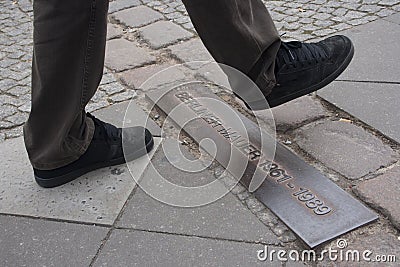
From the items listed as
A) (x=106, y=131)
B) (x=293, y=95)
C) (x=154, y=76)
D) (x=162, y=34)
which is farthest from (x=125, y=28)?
(x=293, y=95)

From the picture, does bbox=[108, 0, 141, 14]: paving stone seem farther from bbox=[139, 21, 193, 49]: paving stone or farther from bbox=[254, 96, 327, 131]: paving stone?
bbox=[254, 96, 327, 131]: paving stone

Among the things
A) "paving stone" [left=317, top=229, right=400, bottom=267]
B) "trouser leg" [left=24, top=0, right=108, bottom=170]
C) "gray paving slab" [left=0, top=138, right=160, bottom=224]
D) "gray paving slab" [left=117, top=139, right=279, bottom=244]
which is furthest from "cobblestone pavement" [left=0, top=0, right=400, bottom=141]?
"paving stone" [left=317, top=229, right=400, bottom=267]

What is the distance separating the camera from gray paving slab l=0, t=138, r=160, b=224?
2.00m

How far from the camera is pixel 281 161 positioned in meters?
2.15

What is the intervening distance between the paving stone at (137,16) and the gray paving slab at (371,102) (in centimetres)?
142

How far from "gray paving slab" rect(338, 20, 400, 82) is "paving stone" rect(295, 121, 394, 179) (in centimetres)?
47

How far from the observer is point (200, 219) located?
1.91 m

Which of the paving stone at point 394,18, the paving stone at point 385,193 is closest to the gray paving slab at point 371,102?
the paving stone at point 385,193

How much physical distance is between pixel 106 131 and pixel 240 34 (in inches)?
25.1

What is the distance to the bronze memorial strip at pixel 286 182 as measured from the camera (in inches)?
71.9

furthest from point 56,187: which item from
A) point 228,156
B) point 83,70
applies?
point 228,156

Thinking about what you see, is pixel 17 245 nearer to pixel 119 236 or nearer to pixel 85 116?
pixel 119 236

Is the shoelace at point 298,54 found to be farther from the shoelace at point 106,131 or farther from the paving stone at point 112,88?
the paving stone at point 112,88

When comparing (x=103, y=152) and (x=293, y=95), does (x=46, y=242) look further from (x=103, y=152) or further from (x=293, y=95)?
(x=293, y=95)
